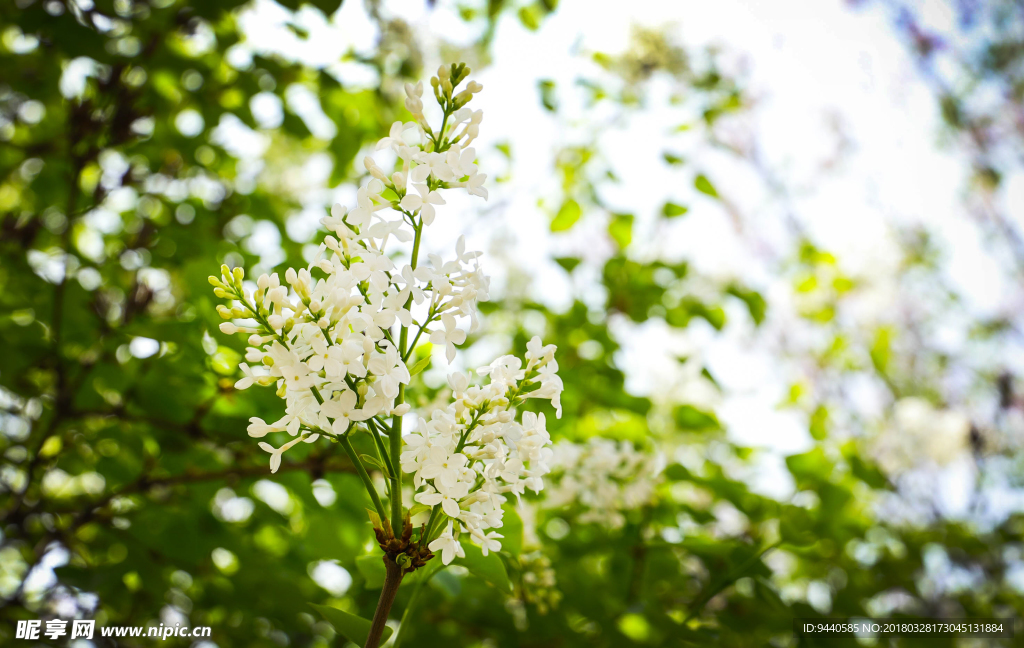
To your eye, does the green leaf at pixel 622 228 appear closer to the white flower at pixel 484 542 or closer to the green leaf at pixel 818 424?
the green leaf at pixel 818 424

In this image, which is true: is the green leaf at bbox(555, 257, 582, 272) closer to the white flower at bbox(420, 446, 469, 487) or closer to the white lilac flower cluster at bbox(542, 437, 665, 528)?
the white lilac flower cluster at bbox(542, 437, 665, 528)

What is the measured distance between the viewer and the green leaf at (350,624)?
2.62ft

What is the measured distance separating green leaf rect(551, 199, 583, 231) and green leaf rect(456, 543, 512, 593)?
1.72 meters

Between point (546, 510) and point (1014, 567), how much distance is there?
428 cm

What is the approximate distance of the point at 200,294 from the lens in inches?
56.2

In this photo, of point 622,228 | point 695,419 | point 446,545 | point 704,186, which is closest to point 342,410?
point 446,545

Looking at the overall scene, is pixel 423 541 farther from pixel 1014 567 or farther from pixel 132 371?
pixel 1014 567

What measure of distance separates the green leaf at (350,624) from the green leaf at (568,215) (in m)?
1.89

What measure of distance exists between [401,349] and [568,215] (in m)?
1.76

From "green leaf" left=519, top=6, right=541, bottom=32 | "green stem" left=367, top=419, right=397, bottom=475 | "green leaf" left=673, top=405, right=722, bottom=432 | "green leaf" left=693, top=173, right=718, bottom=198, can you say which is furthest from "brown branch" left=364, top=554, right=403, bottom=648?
"green leaf" left=519, top=6, right=541, bottom=32

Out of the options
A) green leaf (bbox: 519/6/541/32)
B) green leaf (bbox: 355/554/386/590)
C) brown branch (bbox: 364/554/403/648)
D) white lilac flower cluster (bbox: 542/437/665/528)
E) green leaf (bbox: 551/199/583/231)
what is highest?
green leaf (bbox: 519/6/541/32)

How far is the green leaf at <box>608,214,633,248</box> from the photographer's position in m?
2.42

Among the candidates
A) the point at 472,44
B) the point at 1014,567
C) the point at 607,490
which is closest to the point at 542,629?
the point at 607,490

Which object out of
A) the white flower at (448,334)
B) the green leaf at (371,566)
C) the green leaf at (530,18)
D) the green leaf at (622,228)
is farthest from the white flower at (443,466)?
the green leaf at (530,18)
